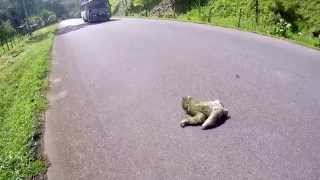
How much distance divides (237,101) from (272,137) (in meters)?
2.17

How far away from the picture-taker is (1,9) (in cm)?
7494

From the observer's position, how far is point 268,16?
2041 centimetres

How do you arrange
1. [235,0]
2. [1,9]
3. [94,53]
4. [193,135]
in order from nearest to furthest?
1. [193,135]
2. [94,53]
3. [235,0]
4. [1,9]

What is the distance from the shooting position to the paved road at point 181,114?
7098 millimetres

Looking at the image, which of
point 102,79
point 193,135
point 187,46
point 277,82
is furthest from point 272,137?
point 187,46

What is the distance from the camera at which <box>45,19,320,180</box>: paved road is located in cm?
710

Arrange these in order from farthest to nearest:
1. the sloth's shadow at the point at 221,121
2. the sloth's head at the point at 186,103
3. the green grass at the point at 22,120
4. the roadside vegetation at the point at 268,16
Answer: the roadside vegetation at the point at 268,16, the sloth's head at the point at 186,103, the sloth's shadow at the point at 221,121, the green grass at the point at 22,120

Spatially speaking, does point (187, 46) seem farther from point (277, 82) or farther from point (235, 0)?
point (235, 0)

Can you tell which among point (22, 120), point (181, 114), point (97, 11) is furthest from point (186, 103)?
point (97, 11)

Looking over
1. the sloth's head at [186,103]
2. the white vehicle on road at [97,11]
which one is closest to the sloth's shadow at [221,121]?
the sloth's head at [186,103]

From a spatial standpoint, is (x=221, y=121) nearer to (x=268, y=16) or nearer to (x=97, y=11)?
(x=268, y=16)

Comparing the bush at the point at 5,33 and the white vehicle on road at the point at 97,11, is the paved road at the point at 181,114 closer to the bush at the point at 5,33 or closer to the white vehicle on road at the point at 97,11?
the white vehicle on road at the point at 97,11

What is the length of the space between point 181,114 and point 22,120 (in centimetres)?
436

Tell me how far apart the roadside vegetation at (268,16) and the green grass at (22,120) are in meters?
A: 9.84
